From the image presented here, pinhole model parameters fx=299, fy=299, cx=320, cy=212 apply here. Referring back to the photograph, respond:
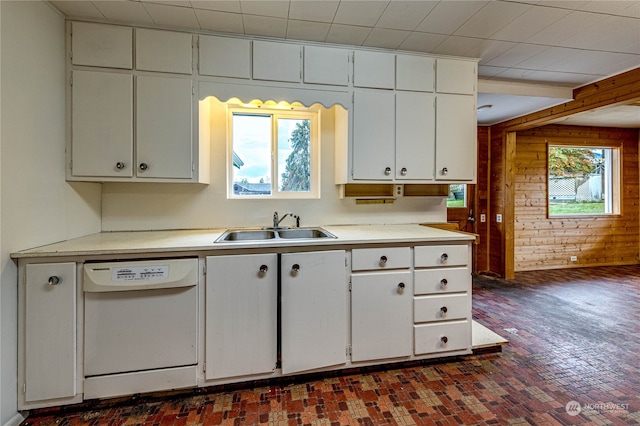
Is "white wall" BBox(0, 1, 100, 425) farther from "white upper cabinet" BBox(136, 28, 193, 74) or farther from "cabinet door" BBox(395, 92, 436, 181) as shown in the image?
"cabinet door" BBox(395, 92, 436, 181)

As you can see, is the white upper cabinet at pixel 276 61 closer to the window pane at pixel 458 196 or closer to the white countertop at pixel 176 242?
the white countertop at pixel 176 242

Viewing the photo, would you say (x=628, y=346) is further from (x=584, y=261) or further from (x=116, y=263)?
(x=116, y=263)

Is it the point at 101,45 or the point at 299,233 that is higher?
the point at 101,45

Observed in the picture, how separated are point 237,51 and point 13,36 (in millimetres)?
1196

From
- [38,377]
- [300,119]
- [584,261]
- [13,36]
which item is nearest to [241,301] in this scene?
[38,377]

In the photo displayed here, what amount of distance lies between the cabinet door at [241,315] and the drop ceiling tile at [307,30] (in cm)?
159

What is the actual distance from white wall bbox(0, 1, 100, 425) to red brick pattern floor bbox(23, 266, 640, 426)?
0.68 metres

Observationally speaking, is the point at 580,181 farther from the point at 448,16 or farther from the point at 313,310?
the point at 313,310

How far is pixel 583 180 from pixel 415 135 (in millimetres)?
4651

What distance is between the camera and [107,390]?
172 centimetres

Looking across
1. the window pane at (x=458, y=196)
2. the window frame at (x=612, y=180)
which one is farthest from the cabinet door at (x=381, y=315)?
the window frame at (x=612, y=180)

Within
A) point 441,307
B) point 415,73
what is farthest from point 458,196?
point 441,307

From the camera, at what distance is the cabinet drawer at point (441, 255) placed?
2102 mm

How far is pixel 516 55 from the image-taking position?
8.41 feet
